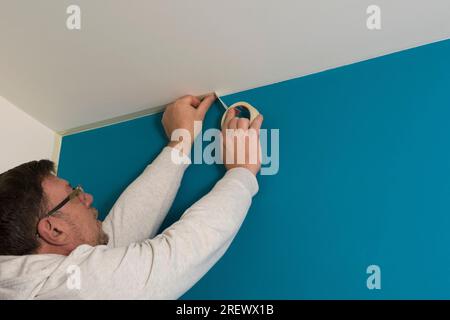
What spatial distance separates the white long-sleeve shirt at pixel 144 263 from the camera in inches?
26.5

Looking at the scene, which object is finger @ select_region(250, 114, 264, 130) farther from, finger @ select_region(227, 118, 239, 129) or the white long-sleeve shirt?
the white long-sleeve shirt

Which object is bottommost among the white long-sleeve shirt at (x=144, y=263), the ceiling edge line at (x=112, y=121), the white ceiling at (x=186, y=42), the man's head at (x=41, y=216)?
the white long-sleeve shirt at (x=144, y=263)

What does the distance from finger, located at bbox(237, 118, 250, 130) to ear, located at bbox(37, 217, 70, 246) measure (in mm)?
488

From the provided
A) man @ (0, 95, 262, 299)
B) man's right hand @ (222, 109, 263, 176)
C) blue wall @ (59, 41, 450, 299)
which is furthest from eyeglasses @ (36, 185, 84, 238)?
man's right hand @ (222, 109, 263, 176)

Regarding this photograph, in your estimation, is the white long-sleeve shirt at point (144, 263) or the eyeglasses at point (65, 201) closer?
the white long-sleeve shirt at point (144, 263)

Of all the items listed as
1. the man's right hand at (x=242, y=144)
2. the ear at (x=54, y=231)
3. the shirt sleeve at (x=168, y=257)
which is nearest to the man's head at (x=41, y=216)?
the ear at (x=54, y=231)

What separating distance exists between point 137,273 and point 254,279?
31cm

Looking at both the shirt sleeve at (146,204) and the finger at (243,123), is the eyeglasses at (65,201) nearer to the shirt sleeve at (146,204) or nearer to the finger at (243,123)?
the shirt sleeve at (146,204)

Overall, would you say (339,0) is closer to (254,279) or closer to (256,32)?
(256,32)

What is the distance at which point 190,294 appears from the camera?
0.95m

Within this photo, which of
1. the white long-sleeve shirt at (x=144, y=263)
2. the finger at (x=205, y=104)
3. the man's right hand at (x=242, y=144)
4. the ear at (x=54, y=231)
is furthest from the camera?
the finger at (x=205, y=104)

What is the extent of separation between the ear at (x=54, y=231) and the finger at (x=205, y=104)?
0.48m

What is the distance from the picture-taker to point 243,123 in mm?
1007

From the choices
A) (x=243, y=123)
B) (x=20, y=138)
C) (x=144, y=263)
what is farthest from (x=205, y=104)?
(x=20, y=138)
